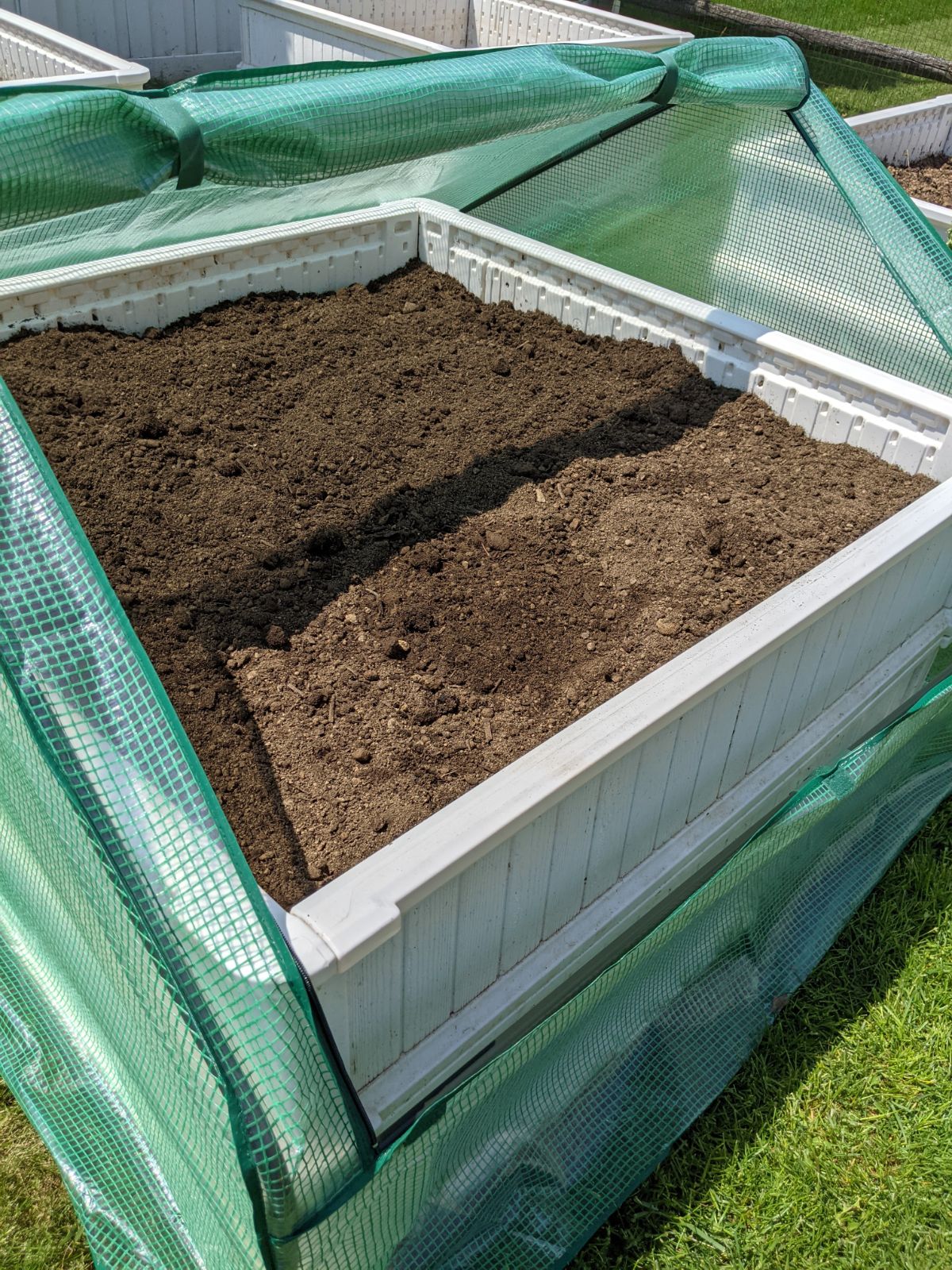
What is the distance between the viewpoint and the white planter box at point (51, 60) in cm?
441

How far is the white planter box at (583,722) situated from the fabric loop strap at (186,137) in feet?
3.51

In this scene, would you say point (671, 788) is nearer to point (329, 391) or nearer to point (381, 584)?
point (381, 584)

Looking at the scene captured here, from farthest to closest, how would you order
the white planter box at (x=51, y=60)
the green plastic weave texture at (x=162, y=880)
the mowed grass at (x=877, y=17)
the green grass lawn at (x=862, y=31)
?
the mowed grass at (x=877, y=17) < the green grass lawn at (x=862, y=31) < the white planter box at (x=51, y=60) < the green plastic weave texture at (x=162, y=880)

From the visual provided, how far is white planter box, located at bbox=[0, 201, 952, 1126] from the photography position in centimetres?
158

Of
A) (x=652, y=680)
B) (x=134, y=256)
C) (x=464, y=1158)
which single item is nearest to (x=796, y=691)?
(x=652, y=680)

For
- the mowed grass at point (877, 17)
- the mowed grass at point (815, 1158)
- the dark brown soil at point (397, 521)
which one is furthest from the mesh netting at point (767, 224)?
the mowed grass at point (877, 17)

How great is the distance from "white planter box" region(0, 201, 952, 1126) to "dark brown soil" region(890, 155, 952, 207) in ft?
10.3

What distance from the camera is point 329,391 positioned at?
10.2ft

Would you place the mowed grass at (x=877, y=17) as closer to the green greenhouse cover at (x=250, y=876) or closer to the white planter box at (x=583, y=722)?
the white planter box at (x=583, y=722)

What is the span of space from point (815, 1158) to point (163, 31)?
8209 mm

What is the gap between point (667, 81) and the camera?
7.99 feet

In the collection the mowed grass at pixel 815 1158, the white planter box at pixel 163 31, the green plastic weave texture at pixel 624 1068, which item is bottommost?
the mowed grass at pixel 815 1158

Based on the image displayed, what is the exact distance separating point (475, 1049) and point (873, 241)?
2254mm

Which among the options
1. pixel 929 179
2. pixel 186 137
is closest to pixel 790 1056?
pixel 186 137
